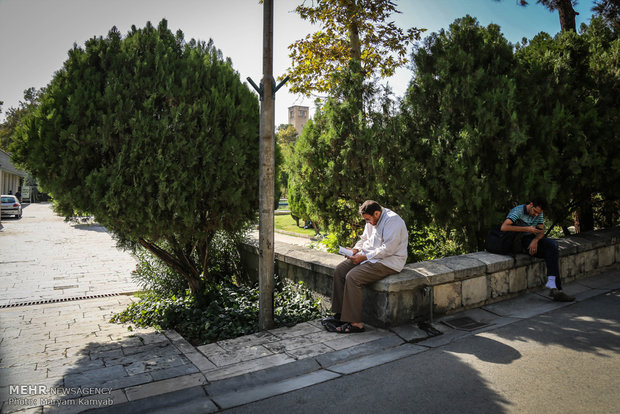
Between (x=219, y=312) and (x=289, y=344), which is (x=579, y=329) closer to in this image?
(x=289, y=344)

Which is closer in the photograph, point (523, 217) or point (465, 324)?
point (465, 324)

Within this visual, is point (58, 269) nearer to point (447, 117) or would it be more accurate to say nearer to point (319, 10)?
point (319, 10)

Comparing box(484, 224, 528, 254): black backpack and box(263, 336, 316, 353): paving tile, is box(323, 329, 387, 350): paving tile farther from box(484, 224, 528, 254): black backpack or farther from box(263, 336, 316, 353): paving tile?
box(484, 224, 528, 254): black backpack

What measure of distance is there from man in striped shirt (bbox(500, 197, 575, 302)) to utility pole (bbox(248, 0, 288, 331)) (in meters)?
3.45

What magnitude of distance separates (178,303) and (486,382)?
4.75 metres

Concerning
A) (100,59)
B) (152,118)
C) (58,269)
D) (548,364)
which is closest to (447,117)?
(548,364)

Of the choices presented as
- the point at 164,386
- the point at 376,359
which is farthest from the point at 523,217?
→ the point at 164,386

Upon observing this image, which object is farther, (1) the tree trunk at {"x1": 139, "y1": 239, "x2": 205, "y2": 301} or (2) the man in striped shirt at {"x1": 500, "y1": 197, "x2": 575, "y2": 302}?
(1) the tree trunk at {"x1": 139, "y1": 239, "x2": 205, "y2": 301}

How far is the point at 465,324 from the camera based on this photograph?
4.86 m

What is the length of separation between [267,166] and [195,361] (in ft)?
7.59

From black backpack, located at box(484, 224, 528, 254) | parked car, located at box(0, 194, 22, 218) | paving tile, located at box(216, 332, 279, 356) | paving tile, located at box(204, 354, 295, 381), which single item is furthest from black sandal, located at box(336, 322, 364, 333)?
parked car, located at box(0, 194, 22, 218)

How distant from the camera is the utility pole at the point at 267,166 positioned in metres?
4.88

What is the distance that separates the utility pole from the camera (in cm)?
488

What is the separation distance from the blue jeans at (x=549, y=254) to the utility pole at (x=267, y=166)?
13.0 ft
